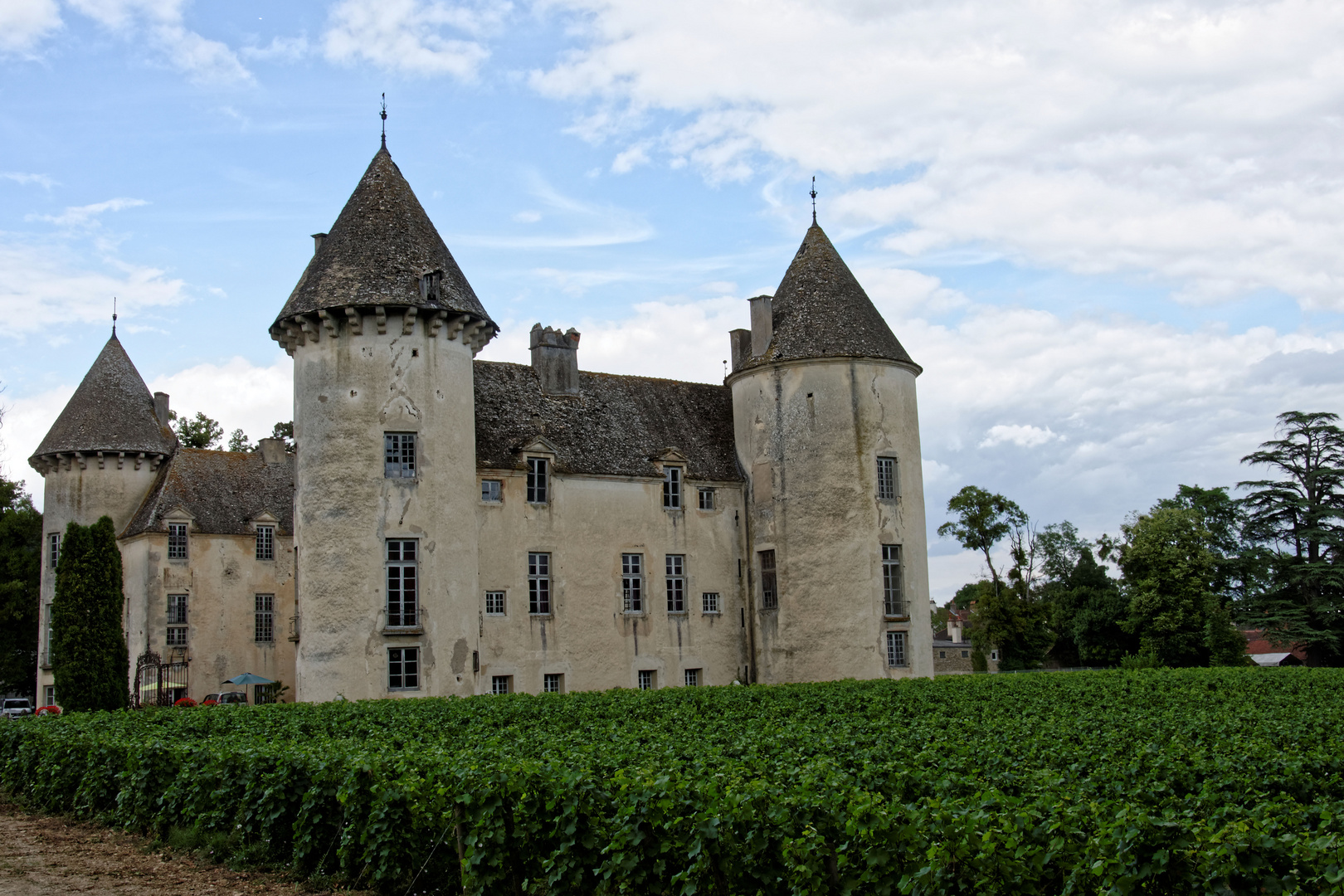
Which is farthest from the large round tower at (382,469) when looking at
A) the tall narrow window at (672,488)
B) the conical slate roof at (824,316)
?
the conical slate roof at (824,316)

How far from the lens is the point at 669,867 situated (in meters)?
8.91

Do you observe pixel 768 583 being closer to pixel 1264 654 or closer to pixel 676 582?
pixel 676 582

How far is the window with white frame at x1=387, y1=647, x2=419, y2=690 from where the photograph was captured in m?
27.9

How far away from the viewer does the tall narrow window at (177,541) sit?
41000mm

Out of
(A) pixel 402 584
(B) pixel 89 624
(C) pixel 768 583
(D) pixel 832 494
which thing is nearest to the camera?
(B) pixel 89 624

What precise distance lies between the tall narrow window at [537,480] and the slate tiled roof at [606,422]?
386 millimetres

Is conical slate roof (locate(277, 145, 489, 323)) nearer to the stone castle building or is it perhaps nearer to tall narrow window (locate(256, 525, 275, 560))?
the stone castle building

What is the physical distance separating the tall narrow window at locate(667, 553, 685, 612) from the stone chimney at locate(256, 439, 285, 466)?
20172 mm

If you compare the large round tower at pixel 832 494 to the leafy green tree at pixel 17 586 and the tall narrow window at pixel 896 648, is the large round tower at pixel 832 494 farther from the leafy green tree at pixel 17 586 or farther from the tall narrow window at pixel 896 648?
the leafy green tree at pixel 17 586

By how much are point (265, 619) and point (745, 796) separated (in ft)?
127

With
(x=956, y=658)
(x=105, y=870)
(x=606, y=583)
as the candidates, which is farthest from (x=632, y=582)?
(x=956, y=658)

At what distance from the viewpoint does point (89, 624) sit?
2620 centimetres

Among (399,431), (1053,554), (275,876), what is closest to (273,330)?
(399,431)

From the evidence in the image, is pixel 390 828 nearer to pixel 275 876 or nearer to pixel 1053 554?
pixel 275 876
